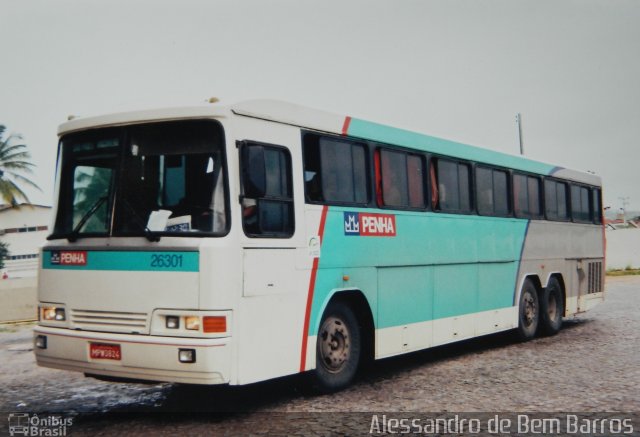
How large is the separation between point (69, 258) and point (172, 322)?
1.35 metres

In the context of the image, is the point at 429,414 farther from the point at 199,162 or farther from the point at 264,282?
the point at 199,162

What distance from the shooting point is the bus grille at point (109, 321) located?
6.73 meters

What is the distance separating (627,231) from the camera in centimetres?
5681

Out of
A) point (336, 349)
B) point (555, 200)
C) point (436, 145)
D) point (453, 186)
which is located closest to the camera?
point (336, 349)

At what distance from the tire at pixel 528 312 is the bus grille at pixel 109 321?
7.98 metres

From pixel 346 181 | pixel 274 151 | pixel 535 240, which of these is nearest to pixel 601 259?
pixel 535 240

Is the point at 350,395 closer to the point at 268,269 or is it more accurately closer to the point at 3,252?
the point at 268,269

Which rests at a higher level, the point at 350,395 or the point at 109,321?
the point at 109,321

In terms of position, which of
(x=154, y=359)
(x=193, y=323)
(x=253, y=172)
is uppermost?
(x=253, y=172)

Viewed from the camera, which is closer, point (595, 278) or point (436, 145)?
point (436, 145)

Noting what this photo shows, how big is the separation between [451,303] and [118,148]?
5526 mm

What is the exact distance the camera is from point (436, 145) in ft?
34.9

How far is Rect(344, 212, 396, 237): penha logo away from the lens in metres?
8.58

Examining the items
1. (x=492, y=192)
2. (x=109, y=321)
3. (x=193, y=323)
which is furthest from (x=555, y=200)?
(x=109, y=321)
